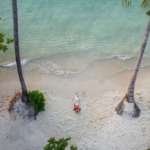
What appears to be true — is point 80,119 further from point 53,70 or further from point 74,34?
point 74,34

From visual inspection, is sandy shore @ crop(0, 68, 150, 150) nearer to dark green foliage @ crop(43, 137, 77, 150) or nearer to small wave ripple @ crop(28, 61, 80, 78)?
small wave ripple @ crop(28, 61, 80, 78)

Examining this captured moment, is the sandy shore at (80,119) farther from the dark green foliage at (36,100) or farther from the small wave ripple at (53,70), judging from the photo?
the dark green foliage at (36,100)

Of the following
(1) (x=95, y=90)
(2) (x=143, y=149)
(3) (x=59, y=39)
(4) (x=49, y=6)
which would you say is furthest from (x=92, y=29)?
(2) (x=143, y=149)

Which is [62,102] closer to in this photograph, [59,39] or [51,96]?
[51,96]

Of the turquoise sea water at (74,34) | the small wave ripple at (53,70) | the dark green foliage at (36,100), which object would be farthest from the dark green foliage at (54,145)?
the turquoise sea water at (74,34)

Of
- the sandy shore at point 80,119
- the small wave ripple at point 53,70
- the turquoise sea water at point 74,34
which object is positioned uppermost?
the turquoise sea water at point 74,34
